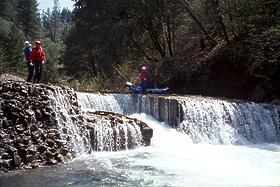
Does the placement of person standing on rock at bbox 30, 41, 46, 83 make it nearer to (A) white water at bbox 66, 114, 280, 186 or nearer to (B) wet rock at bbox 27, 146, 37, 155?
(A) white water at bbox 66, 114, 280, 186

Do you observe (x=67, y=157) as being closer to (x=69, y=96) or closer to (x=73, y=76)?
(x=69, y=96)

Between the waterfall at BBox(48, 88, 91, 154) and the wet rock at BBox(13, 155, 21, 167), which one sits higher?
the waterfall at BBox(48, 88, 91, 154)

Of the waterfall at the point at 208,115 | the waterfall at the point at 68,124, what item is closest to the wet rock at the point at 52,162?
the waterfall at the point at 68,124

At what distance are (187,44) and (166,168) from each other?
56.2 ft

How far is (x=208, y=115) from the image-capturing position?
55.2ft

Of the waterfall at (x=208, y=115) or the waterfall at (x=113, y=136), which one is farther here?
the waterfall at (x=208, y=115)

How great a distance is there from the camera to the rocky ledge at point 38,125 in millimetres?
11297

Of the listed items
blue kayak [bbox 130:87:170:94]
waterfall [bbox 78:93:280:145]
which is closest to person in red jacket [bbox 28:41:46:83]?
waterfall [bbox 78:93:280:145]

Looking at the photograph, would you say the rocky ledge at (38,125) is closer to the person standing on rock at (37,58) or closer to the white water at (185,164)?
the white water at (185,164)

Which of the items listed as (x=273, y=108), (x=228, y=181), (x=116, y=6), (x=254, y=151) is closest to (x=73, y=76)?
(x=116, y=6)

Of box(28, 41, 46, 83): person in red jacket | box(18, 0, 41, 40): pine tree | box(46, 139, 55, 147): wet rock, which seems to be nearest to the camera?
box(46, 139, 55, 147): wet rock

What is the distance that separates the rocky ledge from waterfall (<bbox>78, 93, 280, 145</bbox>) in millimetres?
3274

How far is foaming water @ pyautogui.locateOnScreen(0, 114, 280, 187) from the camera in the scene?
9.77 metres

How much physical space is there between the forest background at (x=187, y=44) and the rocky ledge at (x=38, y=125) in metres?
9.90
